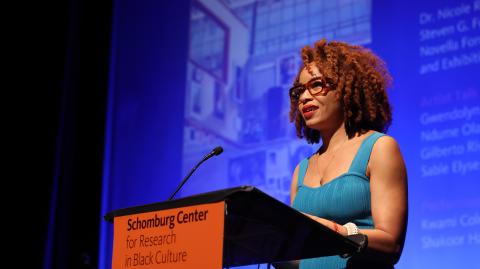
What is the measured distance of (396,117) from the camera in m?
3.52

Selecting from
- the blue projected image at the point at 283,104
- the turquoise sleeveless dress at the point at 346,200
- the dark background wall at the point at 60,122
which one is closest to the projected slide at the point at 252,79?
the blue projected image at the point at 283,104

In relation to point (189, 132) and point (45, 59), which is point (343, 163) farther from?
point (45, 59)

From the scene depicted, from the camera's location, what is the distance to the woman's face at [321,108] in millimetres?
2195

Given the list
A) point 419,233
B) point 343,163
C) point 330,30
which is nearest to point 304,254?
point 343,163

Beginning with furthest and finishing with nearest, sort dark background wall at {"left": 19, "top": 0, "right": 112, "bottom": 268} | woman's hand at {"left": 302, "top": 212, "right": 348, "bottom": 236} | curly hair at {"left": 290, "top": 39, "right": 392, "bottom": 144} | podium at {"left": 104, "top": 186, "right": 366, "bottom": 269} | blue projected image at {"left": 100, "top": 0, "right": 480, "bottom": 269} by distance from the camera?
dark background wall at {"left": 19, "top": 0, "right": 112, "bottom": 268}, blue projected image at {"left": 100, "top": 0, "right": 480, "bottom": 269}, curly hair at {"left": 290, "top": 39, "right": 392, "bottom": 144}, woman's hand at {"left": 302, "top": 212, "right": 348, "bottom": 236}, podium at {"left": 104, "top": 186, "right": 366, "bottom": 269}

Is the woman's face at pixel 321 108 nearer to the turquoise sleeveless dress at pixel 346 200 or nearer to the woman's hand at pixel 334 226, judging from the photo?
the turquoise sleeveless dress at pixel 346 200

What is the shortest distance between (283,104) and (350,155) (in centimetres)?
187

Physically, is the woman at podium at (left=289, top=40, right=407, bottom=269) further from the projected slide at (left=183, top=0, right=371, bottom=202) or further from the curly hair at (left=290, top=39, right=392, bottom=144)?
the projected slide at (left=183, top=0, right=371, bottom=202)

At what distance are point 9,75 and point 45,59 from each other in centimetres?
29

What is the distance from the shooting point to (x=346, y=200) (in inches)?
78.5

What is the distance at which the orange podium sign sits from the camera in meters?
1.48

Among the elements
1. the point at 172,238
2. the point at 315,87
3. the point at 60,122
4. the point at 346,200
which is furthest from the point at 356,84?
the point at 60,122

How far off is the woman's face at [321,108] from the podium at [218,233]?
612 millimetres

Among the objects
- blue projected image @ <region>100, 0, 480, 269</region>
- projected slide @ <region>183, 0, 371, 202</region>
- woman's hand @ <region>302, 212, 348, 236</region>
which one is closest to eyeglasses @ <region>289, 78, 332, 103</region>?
woman's hand @ <region>302, 212, 348, 236</region>
